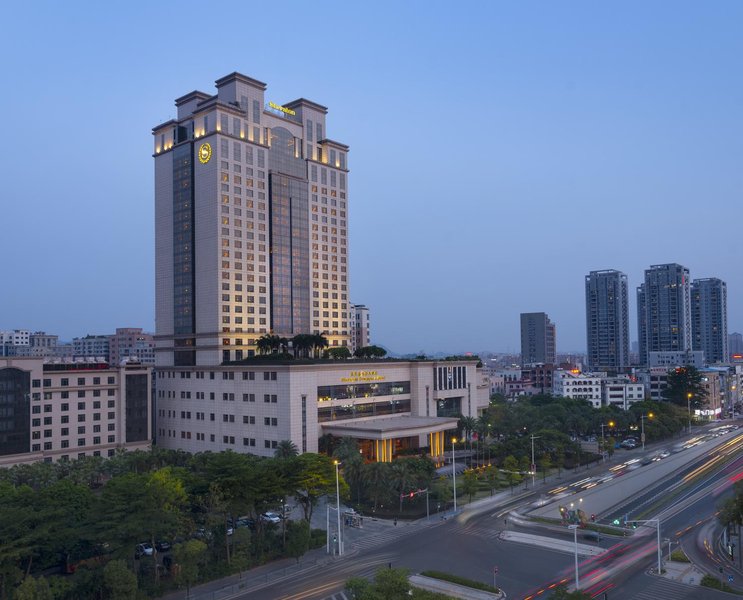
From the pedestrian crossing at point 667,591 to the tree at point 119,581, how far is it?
40591mm

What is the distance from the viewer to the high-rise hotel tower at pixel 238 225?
139125 mm

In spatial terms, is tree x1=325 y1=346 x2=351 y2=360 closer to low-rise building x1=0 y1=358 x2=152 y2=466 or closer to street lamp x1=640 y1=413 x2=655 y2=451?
low-rise building x1=0 y1=358 x2=152 y2=466

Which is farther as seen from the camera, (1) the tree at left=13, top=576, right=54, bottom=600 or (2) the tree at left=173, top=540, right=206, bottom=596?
(2) the tree at left=173, top=540, right=206, bottom=596

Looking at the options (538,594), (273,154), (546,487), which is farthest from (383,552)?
(273,154)

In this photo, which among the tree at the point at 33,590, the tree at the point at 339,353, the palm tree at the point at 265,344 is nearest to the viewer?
the tree at the point at 33,590

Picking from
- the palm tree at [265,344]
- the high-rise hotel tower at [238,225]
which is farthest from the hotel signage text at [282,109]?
the palm tree at [265,344]

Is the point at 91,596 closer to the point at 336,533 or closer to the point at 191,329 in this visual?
the point at 336,533

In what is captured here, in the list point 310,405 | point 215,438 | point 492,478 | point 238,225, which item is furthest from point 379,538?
point 238,225

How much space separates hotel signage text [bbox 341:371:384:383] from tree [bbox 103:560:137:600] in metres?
70.4

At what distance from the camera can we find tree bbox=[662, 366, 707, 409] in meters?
185

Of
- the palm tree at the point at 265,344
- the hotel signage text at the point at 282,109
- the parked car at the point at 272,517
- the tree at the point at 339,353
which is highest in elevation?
the hotel signage text at the point at 282,109

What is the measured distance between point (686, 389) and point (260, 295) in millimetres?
124427

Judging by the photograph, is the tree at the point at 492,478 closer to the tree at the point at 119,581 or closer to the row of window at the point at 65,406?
the tree at the point at 119,581

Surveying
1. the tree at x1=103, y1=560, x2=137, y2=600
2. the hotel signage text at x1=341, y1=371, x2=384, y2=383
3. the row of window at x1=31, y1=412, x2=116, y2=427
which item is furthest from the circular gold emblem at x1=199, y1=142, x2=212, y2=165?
the tree at x1=103, y1=560, x2=137, y2=600
